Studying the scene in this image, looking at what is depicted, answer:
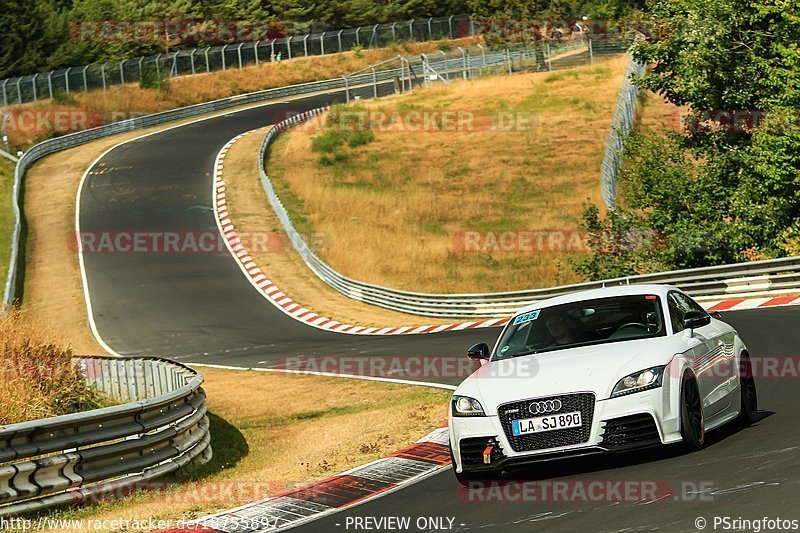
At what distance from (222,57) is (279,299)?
4809 centimetres


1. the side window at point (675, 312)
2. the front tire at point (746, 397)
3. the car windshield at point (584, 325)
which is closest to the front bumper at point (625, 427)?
the car windshield at point (584, 325)

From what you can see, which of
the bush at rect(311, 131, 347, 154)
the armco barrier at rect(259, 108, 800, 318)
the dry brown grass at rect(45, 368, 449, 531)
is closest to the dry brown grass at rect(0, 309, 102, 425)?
the dry brown grass at rect(45, 368, 449, 531)

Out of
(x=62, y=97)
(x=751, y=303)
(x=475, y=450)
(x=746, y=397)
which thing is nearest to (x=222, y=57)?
(x=62, y=97)

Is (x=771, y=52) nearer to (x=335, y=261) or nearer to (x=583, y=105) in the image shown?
(x=335, y=261)

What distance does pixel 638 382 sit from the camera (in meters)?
8.82

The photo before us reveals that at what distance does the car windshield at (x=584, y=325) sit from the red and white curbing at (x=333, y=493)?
1.46 m

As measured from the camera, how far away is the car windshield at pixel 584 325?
994 cm

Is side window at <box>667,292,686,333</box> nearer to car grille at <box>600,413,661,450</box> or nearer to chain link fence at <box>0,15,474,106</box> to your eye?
car grille at <box>600,413,661,450</box>

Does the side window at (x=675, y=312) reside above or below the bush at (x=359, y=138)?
above

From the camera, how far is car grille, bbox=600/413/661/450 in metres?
8.71

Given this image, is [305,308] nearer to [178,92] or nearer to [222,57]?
[178,92]

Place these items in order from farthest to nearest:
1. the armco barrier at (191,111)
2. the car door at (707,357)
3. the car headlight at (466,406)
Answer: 1. the armco barrier at (191,111)
2. the car door at (707,357)
3. the car headlight at (466,406)

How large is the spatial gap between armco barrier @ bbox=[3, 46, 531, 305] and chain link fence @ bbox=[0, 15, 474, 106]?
13.2ft

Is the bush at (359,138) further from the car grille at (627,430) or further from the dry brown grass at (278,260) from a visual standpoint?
the car grille at (627,430)
